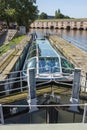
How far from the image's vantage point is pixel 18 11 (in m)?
58.3

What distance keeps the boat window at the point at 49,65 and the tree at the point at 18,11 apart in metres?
39.4

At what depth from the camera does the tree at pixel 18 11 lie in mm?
55375

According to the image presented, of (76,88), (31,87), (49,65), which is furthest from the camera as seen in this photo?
(49,65)

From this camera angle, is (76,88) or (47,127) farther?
(76,88)

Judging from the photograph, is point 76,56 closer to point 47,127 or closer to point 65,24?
point 47,127

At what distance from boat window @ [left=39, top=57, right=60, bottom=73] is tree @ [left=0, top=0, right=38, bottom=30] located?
3945cm

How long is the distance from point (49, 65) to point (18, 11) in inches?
1772

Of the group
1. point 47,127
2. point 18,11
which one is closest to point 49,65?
point 47,127

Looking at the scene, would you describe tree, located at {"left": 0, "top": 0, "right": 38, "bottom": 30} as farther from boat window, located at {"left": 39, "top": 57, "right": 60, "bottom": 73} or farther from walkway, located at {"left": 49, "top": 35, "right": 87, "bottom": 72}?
boat window, located at {"left": 39, "top": 57, "right": 60, "bottom": 73}

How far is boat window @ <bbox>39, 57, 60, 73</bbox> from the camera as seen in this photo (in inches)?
586

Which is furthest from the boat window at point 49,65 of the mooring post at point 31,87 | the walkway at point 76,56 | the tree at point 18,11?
the tree at point 18,11

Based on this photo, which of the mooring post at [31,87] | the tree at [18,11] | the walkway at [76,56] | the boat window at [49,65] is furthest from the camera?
the tree at [18,11]

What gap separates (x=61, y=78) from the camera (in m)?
14.4

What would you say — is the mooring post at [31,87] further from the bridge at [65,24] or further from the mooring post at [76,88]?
the bridge at [65,24]
